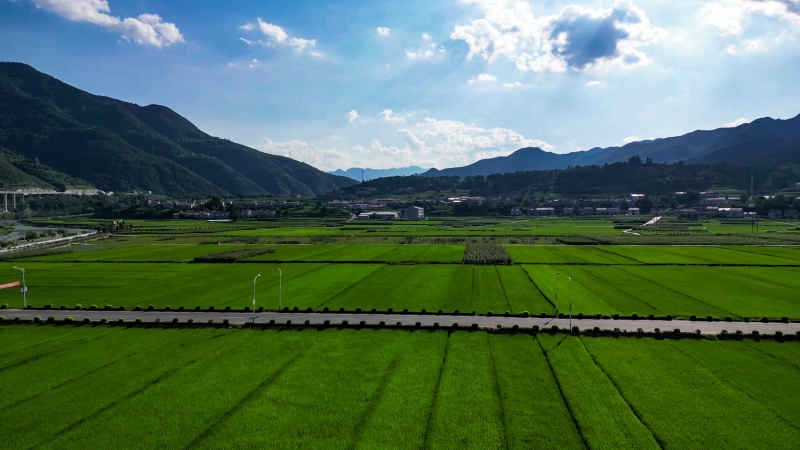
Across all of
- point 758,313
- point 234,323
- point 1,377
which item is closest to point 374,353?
point 234,323

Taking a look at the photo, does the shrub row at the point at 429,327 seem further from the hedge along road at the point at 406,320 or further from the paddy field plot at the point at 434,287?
the paddy field plot at the point at 434,287

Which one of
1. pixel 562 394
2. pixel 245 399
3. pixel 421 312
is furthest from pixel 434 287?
pixel 245 399

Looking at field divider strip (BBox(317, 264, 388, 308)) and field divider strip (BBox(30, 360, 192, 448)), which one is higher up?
field divider strip (BBox(317, 264, 388, 308))

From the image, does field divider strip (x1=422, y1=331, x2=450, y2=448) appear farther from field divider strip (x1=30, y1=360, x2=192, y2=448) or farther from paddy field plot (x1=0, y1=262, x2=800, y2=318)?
field divider strip (x1=30, y1=360, x2=192, y2=448)

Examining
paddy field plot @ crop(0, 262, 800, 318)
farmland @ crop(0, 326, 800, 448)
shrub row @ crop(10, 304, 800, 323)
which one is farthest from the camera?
paddy field plot @ crop(0, 262, 800, 318)

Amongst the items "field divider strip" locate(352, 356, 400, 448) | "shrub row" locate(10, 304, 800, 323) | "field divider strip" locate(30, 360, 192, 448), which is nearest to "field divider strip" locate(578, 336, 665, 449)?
"shrub row" locate(10, 304, 800, 323)


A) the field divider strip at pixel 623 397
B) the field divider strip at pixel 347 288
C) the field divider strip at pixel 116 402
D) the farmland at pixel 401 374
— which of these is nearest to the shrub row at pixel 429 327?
the farmland at pixel 401 374

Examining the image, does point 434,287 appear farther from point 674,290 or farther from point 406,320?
point 674,290
